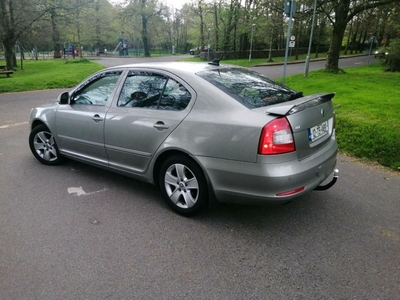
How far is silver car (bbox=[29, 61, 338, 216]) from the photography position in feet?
9.36

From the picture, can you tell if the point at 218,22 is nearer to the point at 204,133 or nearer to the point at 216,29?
the point at 216,29

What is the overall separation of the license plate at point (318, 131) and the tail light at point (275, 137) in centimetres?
37

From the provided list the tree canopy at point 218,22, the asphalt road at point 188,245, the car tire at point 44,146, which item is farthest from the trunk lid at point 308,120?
the tree canopy at point 218,22

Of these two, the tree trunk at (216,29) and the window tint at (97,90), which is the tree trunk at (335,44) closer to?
the window tint at (97,90)

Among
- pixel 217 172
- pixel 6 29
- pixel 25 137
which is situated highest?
pixel 6 29

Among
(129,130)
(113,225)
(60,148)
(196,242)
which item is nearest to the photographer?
(196,242)

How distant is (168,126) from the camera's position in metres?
3.36

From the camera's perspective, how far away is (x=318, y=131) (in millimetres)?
3223

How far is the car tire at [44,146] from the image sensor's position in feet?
16.0

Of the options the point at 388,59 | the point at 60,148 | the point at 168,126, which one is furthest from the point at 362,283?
the point at 388,59

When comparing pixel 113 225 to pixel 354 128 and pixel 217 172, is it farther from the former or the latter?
pixel 354 128

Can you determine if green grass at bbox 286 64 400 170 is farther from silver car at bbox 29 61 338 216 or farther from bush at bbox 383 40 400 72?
bush at bbox 383 40 400 72

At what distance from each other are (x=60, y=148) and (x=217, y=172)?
2.80 metres

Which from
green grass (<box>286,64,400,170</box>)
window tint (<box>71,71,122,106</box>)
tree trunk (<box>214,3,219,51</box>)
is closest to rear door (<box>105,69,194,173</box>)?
window tint (<box>71,71,122,106</box>)
